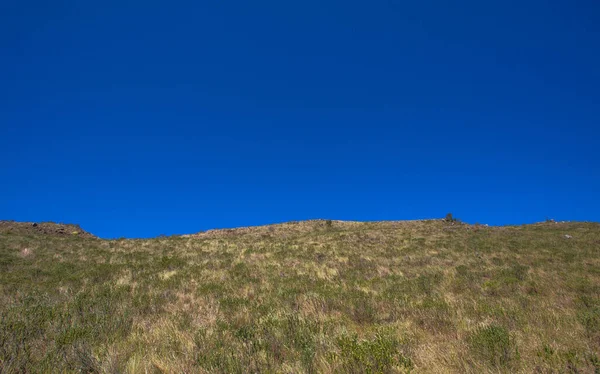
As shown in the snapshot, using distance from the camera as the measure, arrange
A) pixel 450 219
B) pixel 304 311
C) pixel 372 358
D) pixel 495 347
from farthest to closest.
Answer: pixel 450 219, pixel 304 311, pixel 495 347, pixel 372 358

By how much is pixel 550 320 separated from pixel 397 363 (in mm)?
4800

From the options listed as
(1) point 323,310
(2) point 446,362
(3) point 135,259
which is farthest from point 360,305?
(3) point 135,259

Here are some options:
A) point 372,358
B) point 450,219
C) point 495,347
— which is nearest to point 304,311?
point 372,358

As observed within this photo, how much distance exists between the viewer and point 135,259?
19.0 meters

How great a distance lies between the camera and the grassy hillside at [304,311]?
466 centimetres

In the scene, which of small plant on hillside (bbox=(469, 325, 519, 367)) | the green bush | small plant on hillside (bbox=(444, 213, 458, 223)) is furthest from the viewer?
small plant on hillside (bbox=(444, 213, 458, 223))

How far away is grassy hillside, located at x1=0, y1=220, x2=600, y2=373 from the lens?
4.66 meters

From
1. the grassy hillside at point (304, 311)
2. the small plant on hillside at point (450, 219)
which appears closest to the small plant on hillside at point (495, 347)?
the grassy hillside at point (304, 311)

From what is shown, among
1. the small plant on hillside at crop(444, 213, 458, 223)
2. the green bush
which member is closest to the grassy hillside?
the green bush

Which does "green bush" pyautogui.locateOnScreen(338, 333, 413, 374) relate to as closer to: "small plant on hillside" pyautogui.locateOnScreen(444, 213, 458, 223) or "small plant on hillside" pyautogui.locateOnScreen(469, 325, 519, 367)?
"small plant on hillside" pyautogui.locateOnScreen(469, 325, 519, 367)

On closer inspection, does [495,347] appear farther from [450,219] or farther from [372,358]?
[450,219]

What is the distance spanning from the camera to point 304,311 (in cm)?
805

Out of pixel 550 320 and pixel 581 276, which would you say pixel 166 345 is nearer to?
pixel 550 320

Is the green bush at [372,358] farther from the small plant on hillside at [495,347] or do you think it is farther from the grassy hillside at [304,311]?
the small plant on hillside at [495,347]
